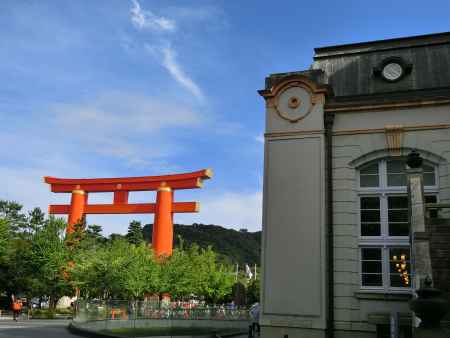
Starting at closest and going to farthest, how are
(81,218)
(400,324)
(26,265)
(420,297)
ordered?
(420,297)
(400,324)
(26,265)
(81,218)

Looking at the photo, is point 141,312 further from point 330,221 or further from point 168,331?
point 330,221

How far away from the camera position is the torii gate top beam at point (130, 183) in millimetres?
49125

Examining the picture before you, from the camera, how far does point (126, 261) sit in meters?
38.3

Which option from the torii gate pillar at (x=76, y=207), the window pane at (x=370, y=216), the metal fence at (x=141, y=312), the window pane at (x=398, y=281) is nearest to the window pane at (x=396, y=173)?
the window pane at (x=370, y=216)

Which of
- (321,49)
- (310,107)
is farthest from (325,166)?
(321,49)

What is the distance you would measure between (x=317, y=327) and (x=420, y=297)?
6.42 m

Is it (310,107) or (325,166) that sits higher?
(310,107)

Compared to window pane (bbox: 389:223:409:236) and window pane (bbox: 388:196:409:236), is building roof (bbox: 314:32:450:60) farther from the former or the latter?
window pane (bbox: 389:223:409:236)

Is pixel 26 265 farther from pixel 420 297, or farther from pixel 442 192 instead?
pixel 420 297

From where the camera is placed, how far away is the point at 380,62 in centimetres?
1667

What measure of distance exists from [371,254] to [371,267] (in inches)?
15.0

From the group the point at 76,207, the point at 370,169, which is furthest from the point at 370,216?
the point at 76,207

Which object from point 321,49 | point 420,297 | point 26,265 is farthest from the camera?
point 26,265

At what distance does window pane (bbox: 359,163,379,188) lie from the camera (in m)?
15.6
